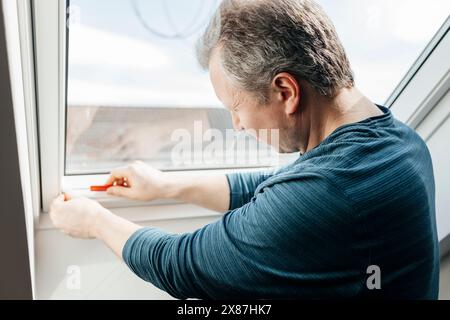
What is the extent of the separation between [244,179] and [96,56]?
0.42 metres

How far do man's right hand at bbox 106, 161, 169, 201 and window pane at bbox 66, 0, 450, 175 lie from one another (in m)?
0.09

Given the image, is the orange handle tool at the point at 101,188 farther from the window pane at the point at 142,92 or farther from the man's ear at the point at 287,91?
the man's ear at the point at 287,91

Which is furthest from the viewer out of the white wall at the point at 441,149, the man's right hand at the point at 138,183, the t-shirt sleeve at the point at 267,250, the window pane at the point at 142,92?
the white wall at the point at 441,149

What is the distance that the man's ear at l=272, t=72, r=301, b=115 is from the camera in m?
0.70

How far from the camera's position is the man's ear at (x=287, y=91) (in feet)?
2.29

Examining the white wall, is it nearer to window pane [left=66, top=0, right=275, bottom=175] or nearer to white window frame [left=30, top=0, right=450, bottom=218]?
white window frame [left=30, top=0, right=450, bottom=218]

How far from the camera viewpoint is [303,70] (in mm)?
695

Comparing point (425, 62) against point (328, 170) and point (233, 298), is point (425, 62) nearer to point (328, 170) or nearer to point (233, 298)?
point (328, 170)

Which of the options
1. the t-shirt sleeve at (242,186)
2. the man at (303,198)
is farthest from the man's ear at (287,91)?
the t-shirt sleeve at (242,186)

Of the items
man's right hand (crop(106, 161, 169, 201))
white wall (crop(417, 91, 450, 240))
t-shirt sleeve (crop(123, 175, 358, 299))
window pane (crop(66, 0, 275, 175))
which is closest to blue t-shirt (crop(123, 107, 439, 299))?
t-shirt sleeve (crop(123, 175, 358, 299))

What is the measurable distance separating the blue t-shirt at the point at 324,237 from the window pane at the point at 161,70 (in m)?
0.35

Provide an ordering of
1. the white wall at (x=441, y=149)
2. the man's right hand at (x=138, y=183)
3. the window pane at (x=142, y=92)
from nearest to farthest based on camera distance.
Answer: the window pane at (x=142, y=92) → the man's right hand at (x=138, y=183) → the white wall at (x=441, y=149)

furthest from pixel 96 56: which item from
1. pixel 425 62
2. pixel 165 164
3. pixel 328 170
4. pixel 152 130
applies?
pixel 425 62
